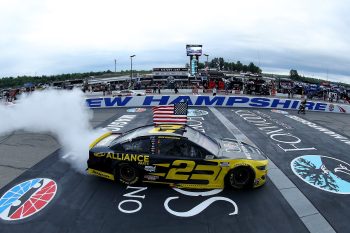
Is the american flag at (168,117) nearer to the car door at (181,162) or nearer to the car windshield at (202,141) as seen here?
the car windshield at (202,141)

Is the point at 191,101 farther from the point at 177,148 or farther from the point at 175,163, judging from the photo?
the point at 175,163

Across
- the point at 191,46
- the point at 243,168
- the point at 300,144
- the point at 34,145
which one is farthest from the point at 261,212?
the point at 191,46

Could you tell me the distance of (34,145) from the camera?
479 inches

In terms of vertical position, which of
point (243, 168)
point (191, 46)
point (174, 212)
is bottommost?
point (174, 212)

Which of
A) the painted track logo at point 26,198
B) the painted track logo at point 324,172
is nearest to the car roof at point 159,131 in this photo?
the painted track logo at point 26,198

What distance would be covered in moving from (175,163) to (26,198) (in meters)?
3.60

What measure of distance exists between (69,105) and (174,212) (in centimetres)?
1069

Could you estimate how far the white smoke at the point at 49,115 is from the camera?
14578 mm

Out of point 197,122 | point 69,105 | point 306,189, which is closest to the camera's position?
point 306,189

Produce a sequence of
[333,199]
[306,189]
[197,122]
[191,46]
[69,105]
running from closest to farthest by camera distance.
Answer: [333,199] → [306,189] → [69,105] → [197,122] → [191,46]

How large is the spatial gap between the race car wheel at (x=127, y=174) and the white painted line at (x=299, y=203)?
12.1ft

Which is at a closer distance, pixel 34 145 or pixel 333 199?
pixel 333 199

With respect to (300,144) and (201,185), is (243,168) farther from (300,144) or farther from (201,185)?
(300,144)

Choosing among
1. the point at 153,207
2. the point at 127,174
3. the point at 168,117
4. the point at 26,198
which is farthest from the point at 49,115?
the point at 153,207
